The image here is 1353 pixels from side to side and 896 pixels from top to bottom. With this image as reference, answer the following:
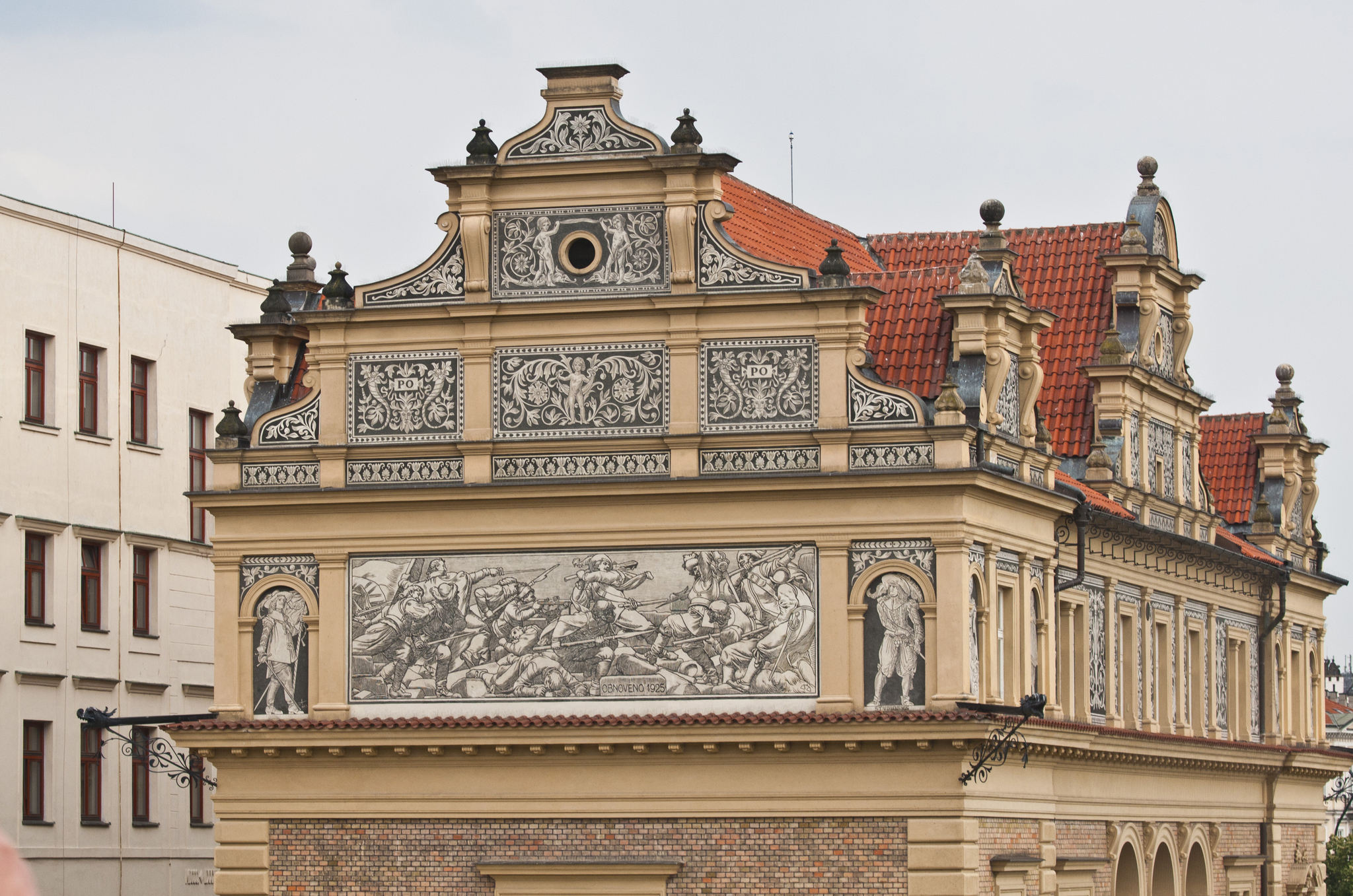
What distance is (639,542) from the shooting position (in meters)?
26.6

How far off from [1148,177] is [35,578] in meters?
20.1

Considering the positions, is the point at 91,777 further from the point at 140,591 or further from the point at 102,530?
the point at 102,530

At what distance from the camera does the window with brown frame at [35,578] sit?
37.6 m

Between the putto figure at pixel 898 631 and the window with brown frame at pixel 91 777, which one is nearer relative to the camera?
the putto figure at pixel 898 631

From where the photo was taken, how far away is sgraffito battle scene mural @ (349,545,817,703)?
1027 inches

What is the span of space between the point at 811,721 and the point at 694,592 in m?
2.20

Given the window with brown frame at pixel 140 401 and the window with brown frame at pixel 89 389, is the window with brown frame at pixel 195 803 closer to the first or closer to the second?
the window with brown frame at pixel 140 401

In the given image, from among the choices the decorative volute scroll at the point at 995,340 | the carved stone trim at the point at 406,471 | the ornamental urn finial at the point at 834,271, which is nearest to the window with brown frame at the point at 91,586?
the carved stone trim at the point at 406,471

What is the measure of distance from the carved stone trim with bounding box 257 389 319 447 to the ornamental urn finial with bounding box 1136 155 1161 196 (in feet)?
54.2

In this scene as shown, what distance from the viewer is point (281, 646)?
2761cm

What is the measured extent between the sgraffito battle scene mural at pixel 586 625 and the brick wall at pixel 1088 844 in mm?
6276

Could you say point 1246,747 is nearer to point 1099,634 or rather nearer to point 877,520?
point 1099,634

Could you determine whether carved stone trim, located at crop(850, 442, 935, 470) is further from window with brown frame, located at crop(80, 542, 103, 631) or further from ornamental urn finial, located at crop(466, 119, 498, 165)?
window with brown frame, located at crop(80, 542, 103, 631)

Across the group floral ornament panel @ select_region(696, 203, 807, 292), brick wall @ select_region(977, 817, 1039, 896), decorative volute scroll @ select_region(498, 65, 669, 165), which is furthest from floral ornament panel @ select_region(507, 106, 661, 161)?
brick wall @ select_region(977, 817, 1039, 896)
